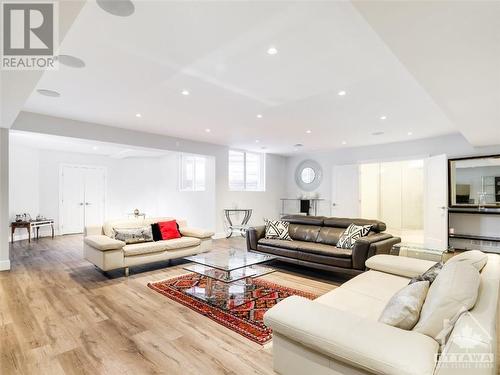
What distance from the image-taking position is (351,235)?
3902 millimetres

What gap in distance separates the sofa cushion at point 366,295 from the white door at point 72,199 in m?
8.12

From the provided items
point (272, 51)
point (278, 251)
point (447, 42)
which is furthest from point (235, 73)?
point (278, 251)

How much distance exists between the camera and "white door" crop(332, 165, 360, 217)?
7551 mm

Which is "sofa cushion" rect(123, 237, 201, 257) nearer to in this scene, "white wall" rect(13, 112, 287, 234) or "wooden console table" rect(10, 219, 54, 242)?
"white wall" rect(13, 112, 287, 234)

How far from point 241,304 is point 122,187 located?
7.30 meters

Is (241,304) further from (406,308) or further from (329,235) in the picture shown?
(329,235)

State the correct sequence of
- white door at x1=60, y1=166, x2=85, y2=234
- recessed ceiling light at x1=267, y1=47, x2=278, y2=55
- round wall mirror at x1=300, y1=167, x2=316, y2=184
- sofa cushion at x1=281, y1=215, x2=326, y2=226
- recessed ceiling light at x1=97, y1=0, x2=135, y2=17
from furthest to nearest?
round wall mirror at x1=300, y1=167, x2=316, y2=184 → white door at x1=60, y1=166, x2=85, y2=234 → sofa cushion at x1=281, y1=215, x2=326, y2=226 → recessed ceiling light at x1=267, y1=47, x2=278, y2=55 → recessed ceiling light at x1=97, y1=0, x2=135, y2=17

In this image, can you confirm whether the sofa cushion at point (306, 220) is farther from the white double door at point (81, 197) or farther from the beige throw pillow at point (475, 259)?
the white double door at point (81, 197)

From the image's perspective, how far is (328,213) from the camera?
8.24 m

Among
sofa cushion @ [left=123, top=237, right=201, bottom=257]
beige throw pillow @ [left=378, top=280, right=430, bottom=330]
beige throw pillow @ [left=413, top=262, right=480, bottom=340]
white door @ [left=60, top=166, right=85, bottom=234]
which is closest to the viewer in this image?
beige throw pillow @ [left=413, top=262, right=480, bottom=340]

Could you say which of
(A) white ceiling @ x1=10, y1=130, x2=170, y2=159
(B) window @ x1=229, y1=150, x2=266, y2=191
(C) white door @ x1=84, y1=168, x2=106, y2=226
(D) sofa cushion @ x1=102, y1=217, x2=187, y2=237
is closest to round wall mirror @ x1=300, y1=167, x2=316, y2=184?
(B) window @ x1=229, y1=150, x2=266, y2=191

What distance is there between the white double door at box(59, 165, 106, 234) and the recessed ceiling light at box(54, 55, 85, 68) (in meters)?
6.08

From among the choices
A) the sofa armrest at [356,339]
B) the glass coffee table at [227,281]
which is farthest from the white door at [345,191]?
the sofa armrest at [356,339]

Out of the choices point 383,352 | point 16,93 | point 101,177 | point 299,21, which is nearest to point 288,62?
point 299,21
